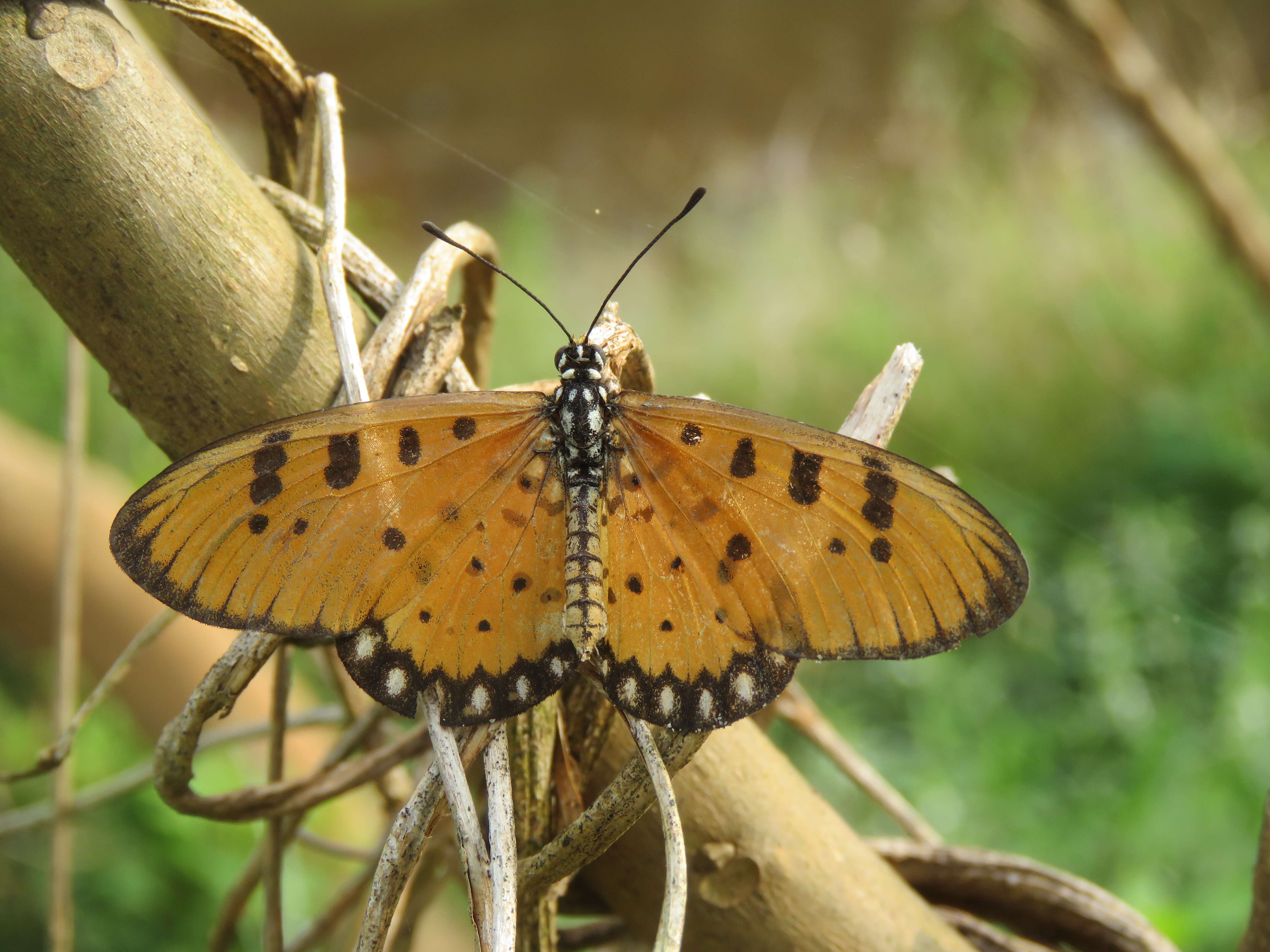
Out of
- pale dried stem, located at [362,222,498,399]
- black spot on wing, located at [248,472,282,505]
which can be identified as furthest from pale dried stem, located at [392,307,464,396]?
black spot on wing, located at [248,472,282,505]

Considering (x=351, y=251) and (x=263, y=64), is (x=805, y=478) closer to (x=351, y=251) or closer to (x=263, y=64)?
(x=351, y=251)

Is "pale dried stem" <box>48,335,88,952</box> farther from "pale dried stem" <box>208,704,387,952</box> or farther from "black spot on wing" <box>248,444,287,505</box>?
"black spot on wing" <box>248,444,287,505</box>

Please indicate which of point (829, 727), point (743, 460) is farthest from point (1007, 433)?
point (743, 460)

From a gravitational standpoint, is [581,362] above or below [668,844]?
above

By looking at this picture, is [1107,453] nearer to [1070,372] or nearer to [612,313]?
[1070,372]

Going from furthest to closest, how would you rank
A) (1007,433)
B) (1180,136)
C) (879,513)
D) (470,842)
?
(1007,433) → (1180,136) → (879,513) → (470,842)

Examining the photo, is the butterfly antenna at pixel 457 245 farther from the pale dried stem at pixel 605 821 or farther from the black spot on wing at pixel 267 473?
the pale dried stem at pixel 605 821
